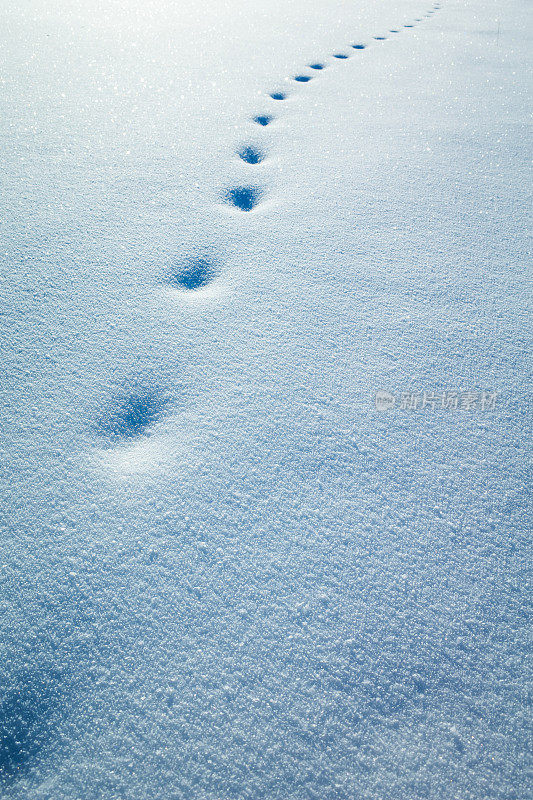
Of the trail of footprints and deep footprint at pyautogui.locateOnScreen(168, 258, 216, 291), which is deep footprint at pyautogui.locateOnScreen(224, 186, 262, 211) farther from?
deep footprint at pyautogui.locateOnScreen(168, 258, 216, 291)

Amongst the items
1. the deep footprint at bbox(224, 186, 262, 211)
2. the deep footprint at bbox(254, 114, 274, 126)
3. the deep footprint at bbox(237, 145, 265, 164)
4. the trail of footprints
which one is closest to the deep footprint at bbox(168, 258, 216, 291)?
the trail of footprints

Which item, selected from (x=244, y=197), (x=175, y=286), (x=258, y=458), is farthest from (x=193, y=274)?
(x=258, y=458)

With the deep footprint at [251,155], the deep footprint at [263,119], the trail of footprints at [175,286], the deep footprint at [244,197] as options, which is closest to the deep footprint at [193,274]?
the trail of footprints at [175,286]

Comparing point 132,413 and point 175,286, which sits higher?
point 175,286

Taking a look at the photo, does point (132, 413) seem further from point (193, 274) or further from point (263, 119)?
point (263, 119)

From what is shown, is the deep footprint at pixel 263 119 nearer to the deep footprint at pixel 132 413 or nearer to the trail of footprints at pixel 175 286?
the trail of footprints at pixel 175 286
